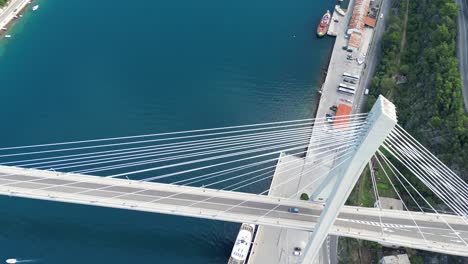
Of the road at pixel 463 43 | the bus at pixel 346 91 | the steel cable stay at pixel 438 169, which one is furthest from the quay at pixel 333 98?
the road at pixel 463 43

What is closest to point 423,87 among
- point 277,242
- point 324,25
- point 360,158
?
point 324,25

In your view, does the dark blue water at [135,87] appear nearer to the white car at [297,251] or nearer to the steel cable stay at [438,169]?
the white car at [297,251]

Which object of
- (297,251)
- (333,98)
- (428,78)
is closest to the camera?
(297,251)

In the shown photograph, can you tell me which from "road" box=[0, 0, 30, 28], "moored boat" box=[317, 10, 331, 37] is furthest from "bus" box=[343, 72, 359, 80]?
"road" box=[0, 0, 30, 28]

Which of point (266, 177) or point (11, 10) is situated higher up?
point (11, 10)

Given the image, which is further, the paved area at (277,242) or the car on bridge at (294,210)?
the paved area at (277,242)

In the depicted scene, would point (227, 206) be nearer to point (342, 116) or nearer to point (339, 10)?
point (342, 116)

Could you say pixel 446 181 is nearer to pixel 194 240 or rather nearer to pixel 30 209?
pixel 194 240
